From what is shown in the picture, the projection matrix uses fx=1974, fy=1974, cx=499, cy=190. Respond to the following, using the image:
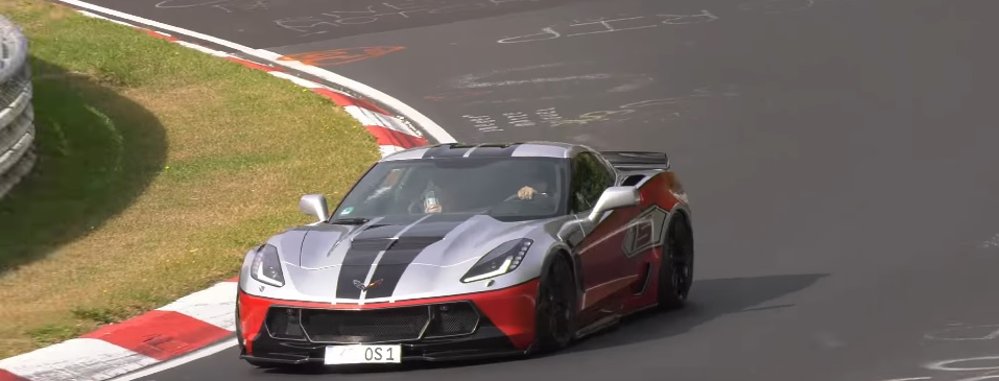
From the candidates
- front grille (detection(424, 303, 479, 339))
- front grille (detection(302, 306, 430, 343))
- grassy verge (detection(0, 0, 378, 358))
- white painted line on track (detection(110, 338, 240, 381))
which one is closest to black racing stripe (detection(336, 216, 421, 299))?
front grille (detection(302, 306, 430, 343))

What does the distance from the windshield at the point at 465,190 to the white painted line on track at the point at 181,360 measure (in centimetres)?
95

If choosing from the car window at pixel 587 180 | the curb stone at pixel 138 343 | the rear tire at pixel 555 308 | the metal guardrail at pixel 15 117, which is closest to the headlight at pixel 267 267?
the curb stone at pixel 138 343

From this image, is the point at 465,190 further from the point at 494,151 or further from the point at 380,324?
the point at 380,324

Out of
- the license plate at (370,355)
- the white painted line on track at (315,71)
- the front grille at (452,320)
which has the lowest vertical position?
the white painted line on track at (315,71)

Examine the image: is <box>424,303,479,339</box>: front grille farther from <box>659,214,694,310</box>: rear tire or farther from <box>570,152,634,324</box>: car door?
<box>659,214,694,310</box>: rear tire

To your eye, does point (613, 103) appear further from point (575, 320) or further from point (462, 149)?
point (575, 320)

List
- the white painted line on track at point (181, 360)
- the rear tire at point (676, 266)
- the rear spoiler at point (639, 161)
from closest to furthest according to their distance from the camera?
the white painted line on track at point (181, 360)
the rear tire at point (676, 266)
the rear spoiler at point (639, 161)

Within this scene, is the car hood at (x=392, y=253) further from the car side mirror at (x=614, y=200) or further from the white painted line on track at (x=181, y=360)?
the white painted line on track at (x=181, y=360)

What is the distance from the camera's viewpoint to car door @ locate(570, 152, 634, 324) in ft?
33.9

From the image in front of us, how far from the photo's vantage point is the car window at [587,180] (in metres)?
10.9

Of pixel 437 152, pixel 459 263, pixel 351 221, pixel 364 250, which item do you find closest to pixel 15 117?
pixel 437 152

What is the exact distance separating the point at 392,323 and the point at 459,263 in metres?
0.46

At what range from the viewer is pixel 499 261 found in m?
9.60

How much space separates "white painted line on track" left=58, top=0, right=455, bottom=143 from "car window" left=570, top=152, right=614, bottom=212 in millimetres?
7424
